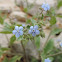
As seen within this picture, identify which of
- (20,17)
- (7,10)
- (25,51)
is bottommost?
(25,51)

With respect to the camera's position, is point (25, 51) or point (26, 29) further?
point (25, 51)

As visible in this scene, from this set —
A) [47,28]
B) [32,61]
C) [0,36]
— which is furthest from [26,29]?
[47,28]

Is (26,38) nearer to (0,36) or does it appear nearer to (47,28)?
(0,36)

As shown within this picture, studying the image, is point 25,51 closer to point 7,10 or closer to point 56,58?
point 56,58

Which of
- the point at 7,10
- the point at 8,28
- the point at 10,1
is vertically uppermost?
the point at 10,1

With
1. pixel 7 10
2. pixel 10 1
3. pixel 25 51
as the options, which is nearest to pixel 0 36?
pixel 25 51

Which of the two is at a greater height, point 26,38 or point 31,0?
point 31,0

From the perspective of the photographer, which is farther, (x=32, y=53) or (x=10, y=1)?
(x=10, y=1)

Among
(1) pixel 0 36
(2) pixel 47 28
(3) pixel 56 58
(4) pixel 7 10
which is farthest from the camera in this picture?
(4) pixel 7 10

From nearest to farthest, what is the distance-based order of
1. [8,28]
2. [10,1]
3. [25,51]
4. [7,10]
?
[8,28]
[25,51]
[7,10]
[10,1]
